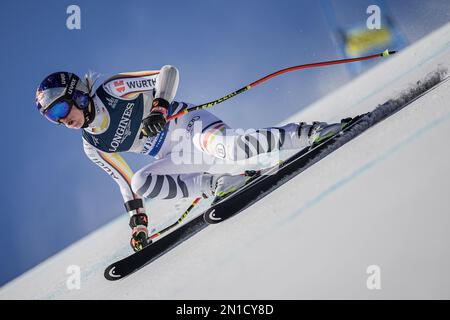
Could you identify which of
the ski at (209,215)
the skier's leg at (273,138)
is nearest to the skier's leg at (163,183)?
the ski at (209,215)

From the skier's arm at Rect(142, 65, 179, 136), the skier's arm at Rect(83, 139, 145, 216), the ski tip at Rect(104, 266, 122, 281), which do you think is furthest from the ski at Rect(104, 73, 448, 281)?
the skier's arm at Rect(142, 65, 179, 136)

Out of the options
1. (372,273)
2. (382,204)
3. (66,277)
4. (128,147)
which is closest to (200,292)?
(372,273)

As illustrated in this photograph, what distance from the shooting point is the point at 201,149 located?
2.48 m

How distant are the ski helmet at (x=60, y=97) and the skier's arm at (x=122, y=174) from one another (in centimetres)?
32

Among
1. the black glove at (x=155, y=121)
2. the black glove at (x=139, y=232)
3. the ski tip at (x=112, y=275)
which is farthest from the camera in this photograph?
the black glove at (x=139, y=232)

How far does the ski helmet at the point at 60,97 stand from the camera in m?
2.29

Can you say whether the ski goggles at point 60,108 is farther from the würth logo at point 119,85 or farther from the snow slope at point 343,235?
the snow slope at point 343,235

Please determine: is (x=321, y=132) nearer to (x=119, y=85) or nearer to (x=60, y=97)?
(x=119, y=85)

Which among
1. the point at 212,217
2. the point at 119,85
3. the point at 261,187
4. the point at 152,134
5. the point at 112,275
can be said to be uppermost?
the point at 119,85

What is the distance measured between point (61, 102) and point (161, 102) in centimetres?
51

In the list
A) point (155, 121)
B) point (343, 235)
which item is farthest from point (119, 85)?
point (343, 235)

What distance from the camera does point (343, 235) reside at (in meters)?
1.78

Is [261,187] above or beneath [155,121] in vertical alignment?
beneath
